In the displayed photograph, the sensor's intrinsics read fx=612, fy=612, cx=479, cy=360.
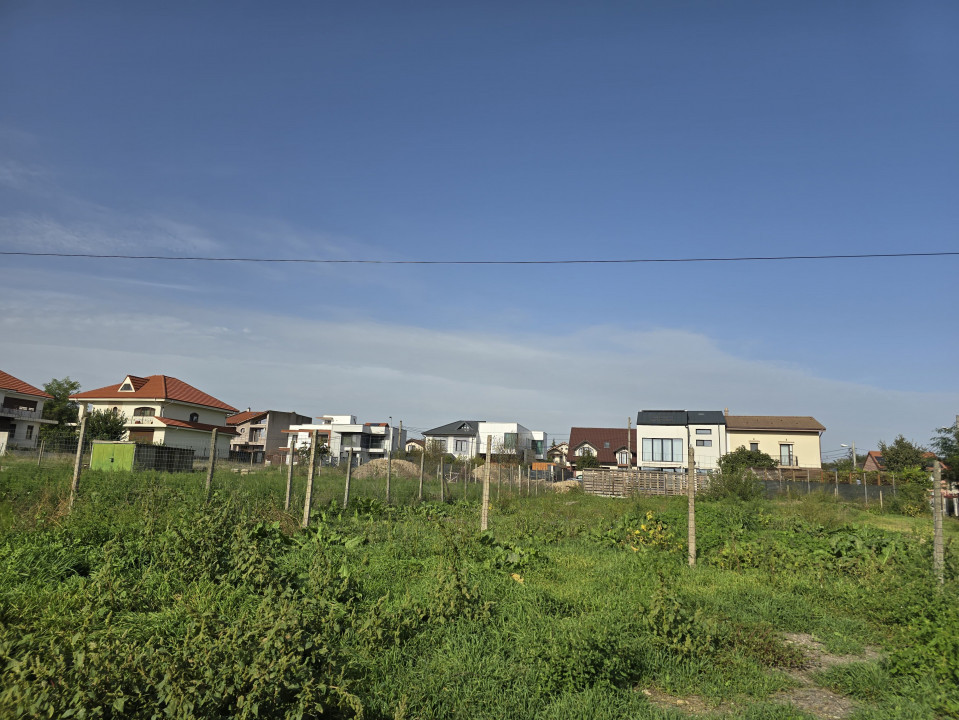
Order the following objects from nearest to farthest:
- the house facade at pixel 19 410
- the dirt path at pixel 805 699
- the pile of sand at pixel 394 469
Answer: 1. the dirt path at pixel 805 699
2. the pile of sand at pixel 394 469
3. the house facade at pixel 19 410

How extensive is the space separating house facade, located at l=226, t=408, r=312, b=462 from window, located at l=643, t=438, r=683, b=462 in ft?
121

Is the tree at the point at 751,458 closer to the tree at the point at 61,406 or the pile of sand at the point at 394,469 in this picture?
the pile of sand at the point at 394,469

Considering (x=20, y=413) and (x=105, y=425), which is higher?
(x=20, y=413)

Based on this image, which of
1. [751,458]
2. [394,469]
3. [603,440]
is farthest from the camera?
[603,440]

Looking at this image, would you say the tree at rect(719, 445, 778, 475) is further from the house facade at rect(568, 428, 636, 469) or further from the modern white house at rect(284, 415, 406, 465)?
the modern white house at rect(284, 415, 406, 465)

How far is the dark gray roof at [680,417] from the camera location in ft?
160

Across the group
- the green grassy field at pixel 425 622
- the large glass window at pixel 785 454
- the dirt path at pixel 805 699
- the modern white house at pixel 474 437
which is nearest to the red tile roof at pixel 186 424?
the modern white house at pixel 474 437

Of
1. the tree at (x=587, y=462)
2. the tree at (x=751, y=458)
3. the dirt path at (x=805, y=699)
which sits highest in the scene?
the tree at (x=751, y=458)

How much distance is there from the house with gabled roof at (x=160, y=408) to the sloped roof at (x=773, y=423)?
128 feet

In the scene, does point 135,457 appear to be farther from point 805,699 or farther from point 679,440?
point 679,440

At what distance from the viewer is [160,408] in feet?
147

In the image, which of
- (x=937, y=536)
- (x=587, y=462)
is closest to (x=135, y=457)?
(x=937, y=536)

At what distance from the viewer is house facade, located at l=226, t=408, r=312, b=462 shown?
64125mm

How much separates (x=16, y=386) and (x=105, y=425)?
10623 mm
